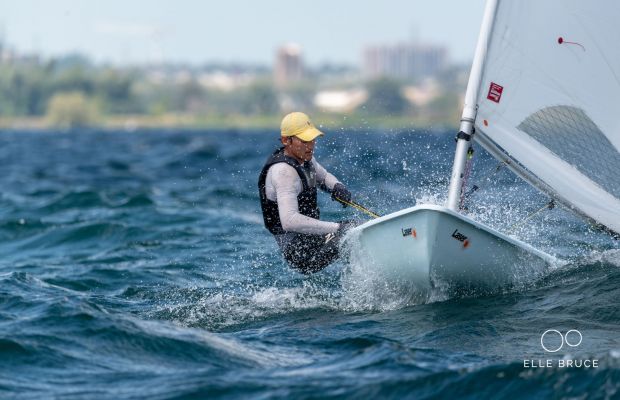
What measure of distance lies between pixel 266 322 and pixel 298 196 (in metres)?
1.13

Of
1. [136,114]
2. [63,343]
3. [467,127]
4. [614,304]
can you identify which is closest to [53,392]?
[63,343]

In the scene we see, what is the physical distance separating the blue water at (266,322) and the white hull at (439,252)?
20cm

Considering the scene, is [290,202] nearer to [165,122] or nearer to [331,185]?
[331,185]

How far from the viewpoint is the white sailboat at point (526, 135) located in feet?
24.6

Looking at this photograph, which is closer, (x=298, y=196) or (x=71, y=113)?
(x=298, y=196)

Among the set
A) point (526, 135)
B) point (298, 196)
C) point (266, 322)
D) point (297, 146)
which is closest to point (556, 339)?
point (526, 135)

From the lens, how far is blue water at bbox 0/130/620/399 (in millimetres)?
5906

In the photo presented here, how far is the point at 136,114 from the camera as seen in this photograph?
152 m

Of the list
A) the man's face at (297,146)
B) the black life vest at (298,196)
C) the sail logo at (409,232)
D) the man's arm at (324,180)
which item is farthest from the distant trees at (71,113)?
the sail logo at (409,232)

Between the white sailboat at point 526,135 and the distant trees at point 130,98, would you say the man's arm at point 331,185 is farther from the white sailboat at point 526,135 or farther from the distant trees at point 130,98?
the distant trees at point 130,98

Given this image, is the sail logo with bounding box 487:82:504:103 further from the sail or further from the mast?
the mast

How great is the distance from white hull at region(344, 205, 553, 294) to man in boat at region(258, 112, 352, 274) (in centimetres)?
33

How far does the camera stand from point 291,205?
797 centimetres

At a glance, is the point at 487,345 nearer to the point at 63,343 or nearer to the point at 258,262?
the point at 63,343
